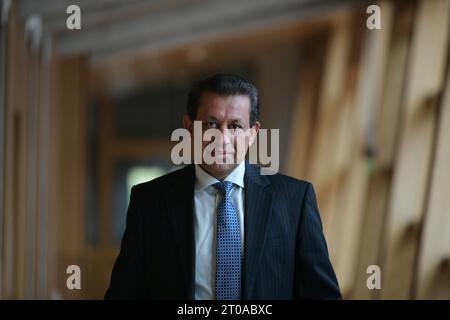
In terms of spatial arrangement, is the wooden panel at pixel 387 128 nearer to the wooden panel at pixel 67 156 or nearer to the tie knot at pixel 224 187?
the wooden panel at pixel 67 156

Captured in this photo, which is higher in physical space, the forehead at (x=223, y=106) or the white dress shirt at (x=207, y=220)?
the forehead at (x=223, y=106)

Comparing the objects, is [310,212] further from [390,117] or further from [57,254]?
[57,254]

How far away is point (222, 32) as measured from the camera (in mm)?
7953

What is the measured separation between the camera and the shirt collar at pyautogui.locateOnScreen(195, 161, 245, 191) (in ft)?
5.92

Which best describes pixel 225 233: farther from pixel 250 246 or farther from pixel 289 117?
pixel 289 117

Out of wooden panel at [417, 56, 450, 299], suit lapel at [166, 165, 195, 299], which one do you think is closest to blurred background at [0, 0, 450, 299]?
wooden panel at [417, 56, 450, 299]

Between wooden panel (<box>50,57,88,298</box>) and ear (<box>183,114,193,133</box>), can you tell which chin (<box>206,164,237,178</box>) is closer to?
ear (<box>183,114,193,133</box>)

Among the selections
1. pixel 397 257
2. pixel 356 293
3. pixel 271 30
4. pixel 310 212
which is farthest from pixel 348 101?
pixel 310 212

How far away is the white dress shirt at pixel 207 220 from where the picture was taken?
69.3 inches

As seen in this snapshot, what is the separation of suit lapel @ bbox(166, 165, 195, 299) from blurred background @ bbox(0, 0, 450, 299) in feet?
0.94

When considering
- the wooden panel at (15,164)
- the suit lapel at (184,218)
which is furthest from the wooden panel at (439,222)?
the suit lapel at (184,218)

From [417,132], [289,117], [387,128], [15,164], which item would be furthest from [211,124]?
[289,117]

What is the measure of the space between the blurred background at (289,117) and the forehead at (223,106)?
0.38 m

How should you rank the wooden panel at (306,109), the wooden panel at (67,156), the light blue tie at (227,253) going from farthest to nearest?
1. the wooden panel at (306,109)
2. the wooden panel at (67,156)
3. the light blue tie at (227,253)
